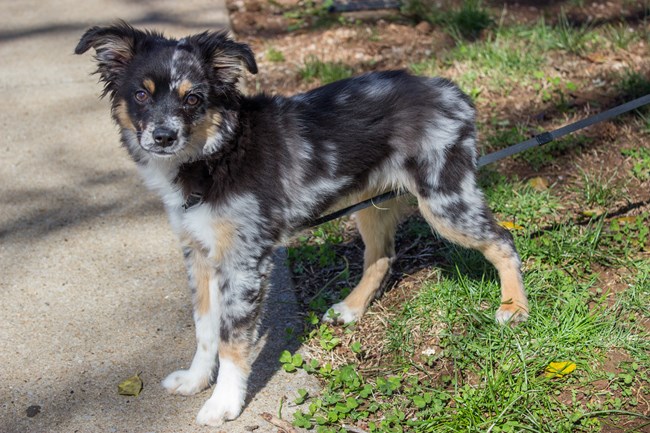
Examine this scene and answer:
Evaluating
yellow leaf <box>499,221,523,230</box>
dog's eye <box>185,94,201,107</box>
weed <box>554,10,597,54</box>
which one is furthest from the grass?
weed <box>554,10,597,54</box>

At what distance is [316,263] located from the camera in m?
5.00

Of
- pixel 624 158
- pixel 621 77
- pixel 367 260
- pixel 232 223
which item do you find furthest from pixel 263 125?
pixel 621 77

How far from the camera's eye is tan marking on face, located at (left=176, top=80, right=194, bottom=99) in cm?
368

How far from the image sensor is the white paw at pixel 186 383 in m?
3.97

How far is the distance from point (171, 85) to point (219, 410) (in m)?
1.50

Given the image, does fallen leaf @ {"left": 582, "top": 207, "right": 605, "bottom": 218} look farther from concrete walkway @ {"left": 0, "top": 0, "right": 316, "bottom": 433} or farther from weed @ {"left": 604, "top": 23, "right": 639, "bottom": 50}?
weed @ {"left": 604, "top": 23, "right": 639, "bottom": 50}

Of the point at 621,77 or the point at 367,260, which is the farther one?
the point at 621,77

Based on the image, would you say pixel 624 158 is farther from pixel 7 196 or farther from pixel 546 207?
pixel 7 196

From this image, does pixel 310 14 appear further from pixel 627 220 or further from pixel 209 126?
pixel 209 126

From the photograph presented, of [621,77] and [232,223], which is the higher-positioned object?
[232,223]

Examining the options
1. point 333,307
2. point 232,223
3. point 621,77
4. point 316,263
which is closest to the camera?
point 232,223

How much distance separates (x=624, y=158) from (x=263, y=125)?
2937mm

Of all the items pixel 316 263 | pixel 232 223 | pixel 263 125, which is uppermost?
pixel 263 125

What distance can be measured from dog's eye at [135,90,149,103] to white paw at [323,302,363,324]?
156 cm
